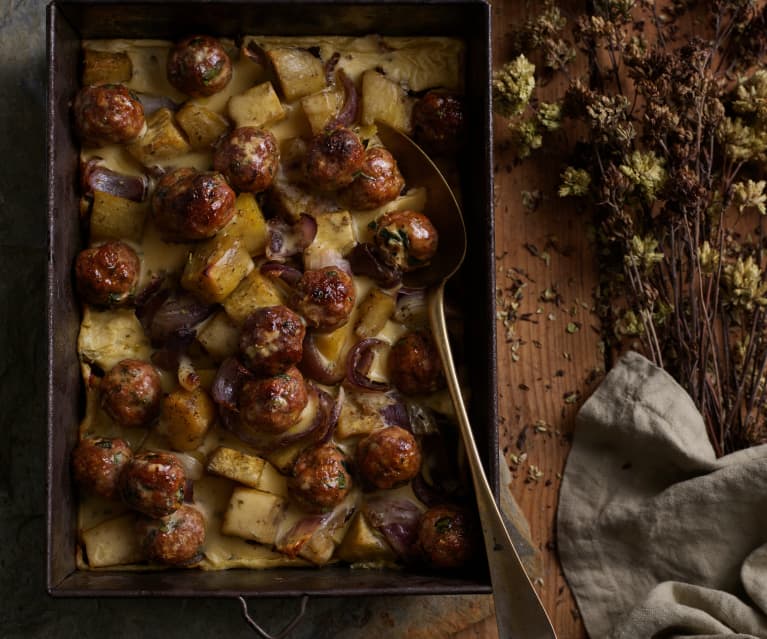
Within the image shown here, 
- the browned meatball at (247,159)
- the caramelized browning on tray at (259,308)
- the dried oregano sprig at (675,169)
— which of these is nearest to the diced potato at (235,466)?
the caramelized browning on tray at (259,308)

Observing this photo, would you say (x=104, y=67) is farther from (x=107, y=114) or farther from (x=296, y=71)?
(x=296, y=71)

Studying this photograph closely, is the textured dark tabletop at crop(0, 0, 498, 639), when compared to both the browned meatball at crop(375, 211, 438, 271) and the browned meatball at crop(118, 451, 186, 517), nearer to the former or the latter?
the browned meatball at crop(118, 451, 186, 517)

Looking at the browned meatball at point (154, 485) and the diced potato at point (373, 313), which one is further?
the diced potato at point (373, 313)

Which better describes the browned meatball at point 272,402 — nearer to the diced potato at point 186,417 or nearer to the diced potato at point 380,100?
the diced potato at point 186,417

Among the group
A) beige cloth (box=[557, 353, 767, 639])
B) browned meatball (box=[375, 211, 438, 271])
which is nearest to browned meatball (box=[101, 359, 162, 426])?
browned meatball (box=[375, 211, 438, 271])

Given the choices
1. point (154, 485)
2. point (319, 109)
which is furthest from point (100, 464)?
point (319, 109)

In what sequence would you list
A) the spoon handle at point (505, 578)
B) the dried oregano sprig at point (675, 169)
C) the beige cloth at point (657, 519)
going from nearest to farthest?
the spoon handle at point (505, 578) < the beige cloth at point (657, 519) < the dried oregano sprig at point (675, 169)
